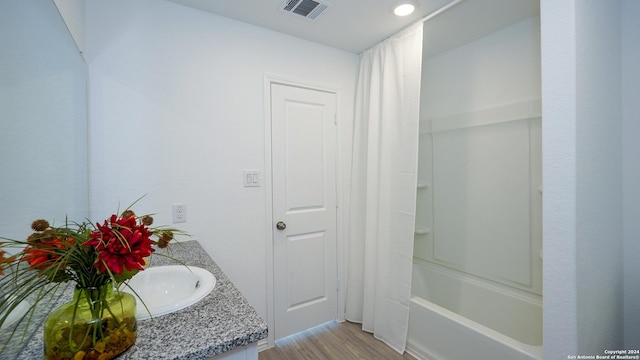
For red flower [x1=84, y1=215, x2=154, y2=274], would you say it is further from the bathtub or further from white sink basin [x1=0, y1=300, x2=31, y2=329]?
the bathtub

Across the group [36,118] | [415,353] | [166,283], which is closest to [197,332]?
[166,283]

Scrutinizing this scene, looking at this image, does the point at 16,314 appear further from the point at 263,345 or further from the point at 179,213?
the point at 263,345

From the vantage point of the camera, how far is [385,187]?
85.9 inches

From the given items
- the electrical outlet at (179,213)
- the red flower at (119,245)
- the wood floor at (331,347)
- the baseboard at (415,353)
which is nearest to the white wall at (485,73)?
the baseboard at (415,353)

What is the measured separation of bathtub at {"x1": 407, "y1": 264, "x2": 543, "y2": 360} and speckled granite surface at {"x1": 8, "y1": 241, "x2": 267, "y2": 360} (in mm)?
1455

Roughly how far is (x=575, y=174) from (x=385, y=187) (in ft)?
3.89

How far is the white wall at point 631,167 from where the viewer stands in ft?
4.86

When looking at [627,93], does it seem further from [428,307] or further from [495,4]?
[428,307]

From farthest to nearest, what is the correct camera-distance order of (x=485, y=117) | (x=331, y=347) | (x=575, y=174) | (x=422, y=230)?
1. (x=422, y=230)
2. (x=485, y=117)
3. (x=331, y=347)
4. (x=575, y=174)

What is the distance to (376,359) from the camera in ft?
6.43

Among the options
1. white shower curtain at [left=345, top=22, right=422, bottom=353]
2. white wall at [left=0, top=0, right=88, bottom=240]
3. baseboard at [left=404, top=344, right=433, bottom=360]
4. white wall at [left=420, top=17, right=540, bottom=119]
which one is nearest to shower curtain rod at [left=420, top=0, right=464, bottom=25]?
white shower curtain at [left=345, top=22, right=422, bottom=353]

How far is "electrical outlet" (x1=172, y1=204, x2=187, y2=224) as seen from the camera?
1.77 metres

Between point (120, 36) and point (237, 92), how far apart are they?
73 centimetres

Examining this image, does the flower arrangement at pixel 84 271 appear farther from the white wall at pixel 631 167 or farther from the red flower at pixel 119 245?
the white wall at pixel 631 167
